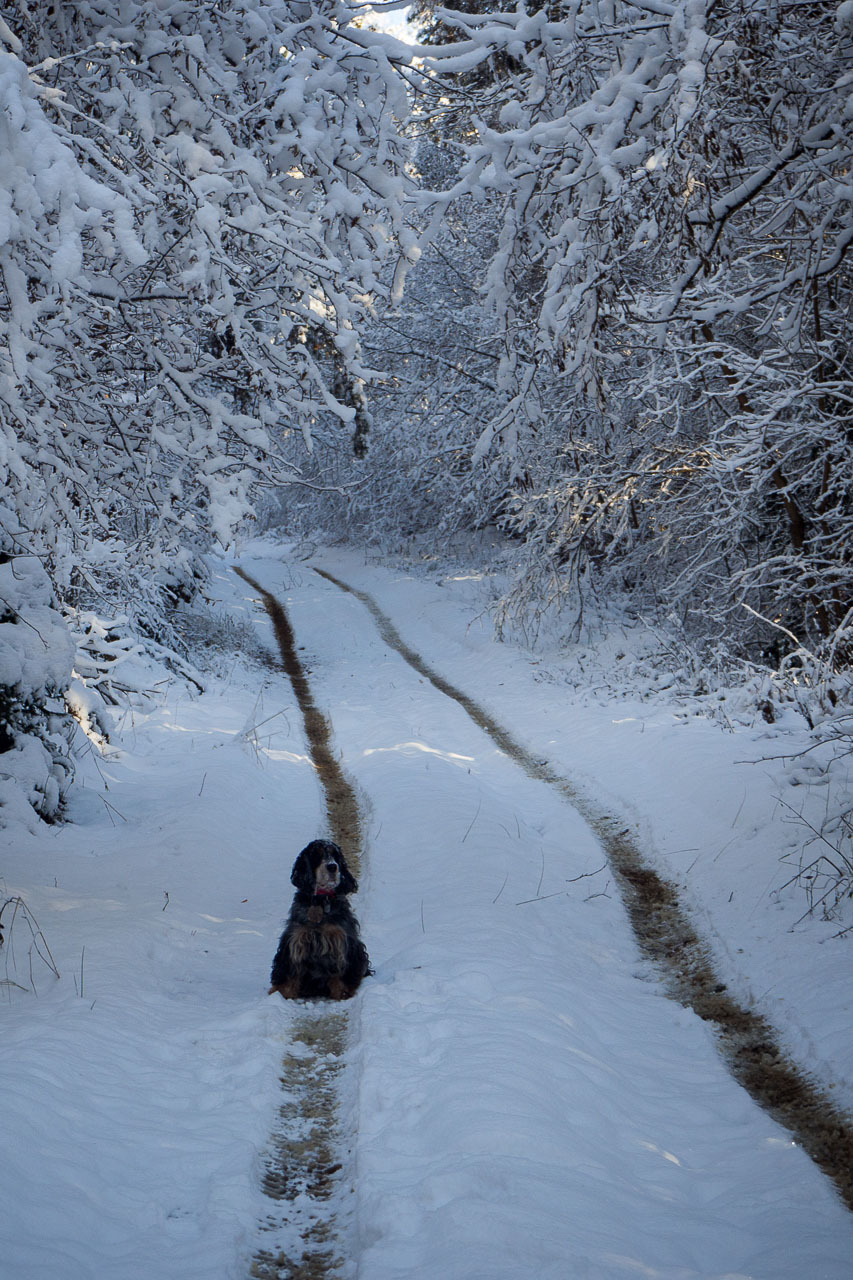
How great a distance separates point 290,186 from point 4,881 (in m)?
5.38

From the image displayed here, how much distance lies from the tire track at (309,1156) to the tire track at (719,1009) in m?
2.18

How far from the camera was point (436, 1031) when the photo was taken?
15.3ft

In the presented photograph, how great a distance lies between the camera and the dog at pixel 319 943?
16.9ft

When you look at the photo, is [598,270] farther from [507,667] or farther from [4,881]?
[507,667]

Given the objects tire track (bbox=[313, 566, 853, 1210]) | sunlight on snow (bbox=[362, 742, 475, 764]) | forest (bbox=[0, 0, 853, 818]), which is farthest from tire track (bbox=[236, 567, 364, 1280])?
sunlight on snow (bbox=[362, 742, 475, 764])

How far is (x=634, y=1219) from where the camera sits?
3277 mm

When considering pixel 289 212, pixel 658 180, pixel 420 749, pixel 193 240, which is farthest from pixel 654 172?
pixel 420 749

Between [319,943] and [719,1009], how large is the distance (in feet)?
8.40

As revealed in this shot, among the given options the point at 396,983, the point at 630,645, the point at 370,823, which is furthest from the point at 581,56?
the point at 630,645

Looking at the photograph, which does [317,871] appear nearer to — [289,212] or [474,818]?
[474,818]

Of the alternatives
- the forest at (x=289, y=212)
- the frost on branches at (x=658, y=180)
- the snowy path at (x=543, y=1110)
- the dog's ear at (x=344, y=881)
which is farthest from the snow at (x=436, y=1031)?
the frost on branches at (x=658, y=180)

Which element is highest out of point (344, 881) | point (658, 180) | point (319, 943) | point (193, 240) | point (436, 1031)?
point (658, 180)

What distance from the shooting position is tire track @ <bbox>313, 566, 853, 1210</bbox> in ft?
12.6

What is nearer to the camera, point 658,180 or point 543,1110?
point 543,1110
